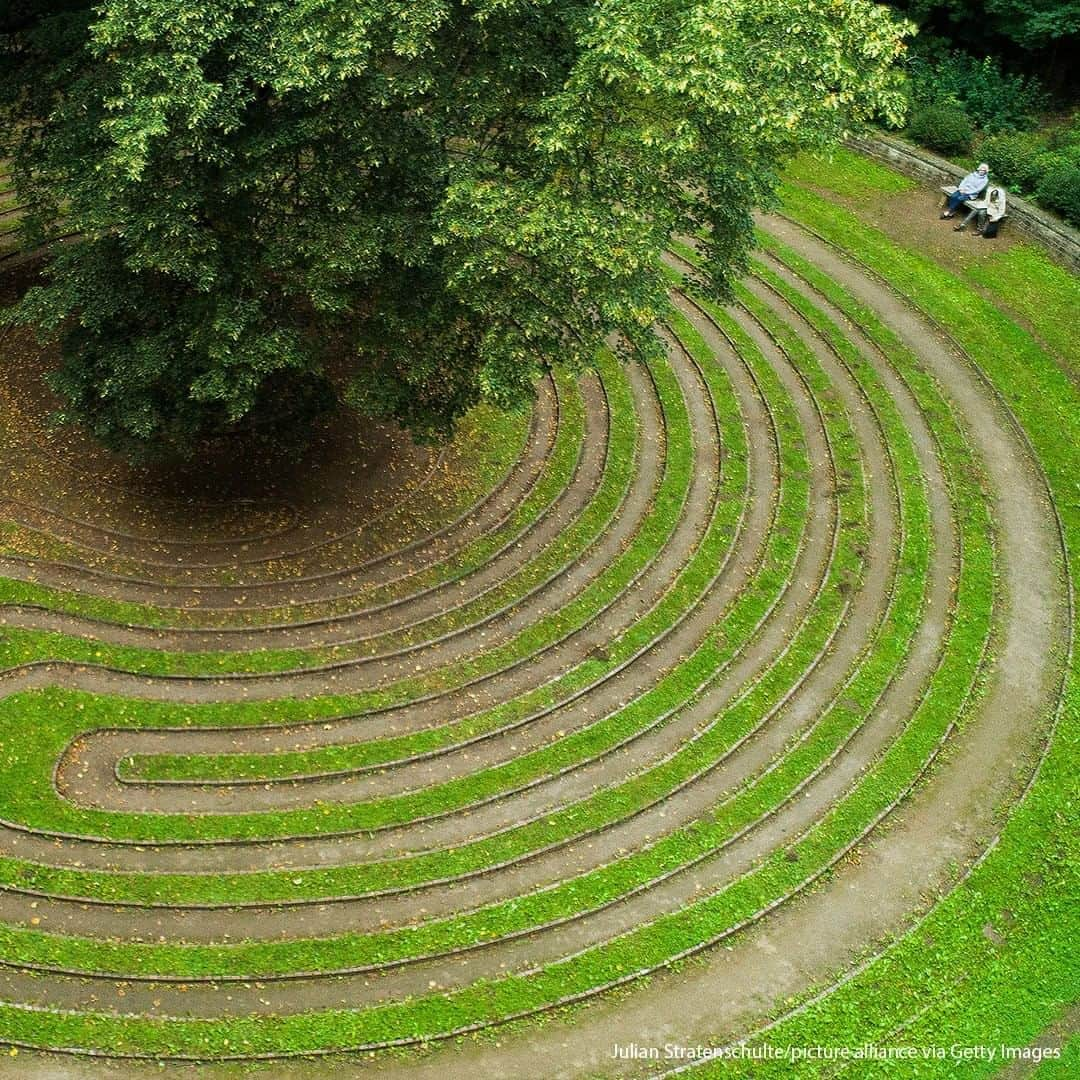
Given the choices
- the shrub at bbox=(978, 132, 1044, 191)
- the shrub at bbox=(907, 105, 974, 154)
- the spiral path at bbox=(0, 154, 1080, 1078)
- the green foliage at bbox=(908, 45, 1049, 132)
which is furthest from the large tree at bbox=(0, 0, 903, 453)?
the green foliage at bbox=(908, 45, 1049, 132)

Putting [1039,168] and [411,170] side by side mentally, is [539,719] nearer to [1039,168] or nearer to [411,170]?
[411,170]

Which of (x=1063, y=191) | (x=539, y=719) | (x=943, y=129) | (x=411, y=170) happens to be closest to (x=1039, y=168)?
(x=1063, y=191)

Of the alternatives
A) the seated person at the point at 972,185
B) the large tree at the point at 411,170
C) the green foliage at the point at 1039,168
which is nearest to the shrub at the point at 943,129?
the green foliage at the point at 1039,168

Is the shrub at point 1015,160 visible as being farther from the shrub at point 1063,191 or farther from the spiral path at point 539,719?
the spiral path at point 539,719

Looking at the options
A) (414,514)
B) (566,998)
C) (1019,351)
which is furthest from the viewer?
(1019,351)

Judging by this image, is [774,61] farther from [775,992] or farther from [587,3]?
[775,992]

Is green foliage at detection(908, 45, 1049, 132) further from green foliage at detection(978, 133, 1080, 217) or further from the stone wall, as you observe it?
the stone wall

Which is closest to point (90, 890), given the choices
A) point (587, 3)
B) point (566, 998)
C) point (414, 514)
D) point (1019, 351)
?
point (566, 998)
